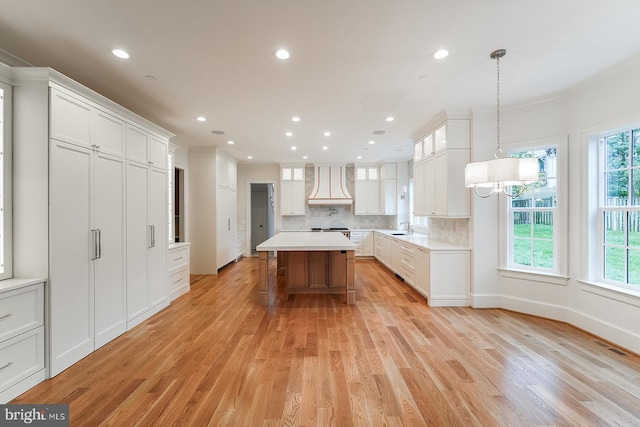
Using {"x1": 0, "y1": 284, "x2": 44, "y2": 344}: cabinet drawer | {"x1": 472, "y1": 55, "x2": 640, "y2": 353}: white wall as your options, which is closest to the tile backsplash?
{"x1": 472, "y1": 55, "x2": 640, "y2": 353}: white wall

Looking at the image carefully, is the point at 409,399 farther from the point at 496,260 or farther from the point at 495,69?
the point at 495,69

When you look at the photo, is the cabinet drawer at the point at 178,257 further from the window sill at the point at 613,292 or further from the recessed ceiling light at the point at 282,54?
the window sill at the point at 613,292

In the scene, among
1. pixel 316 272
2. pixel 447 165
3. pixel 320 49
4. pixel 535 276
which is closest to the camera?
pixel 320 49

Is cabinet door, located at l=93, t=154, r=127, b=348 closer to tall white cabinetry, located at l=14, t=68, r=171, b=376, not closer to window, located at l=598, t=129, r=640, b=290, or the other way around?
tall white cabinetry, located at l=14, t=68, r=171, b=376

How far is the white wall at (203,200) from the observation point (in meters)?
5.65

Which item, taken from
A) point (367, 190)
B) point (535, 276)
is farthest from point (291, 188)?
point (535, 276)

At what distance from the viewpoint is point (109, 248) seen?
2688mm

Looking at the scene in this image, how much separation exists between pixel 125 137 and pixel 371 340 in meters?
3.49

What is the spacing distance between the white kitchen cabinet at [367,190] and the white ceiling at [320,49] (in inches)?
151

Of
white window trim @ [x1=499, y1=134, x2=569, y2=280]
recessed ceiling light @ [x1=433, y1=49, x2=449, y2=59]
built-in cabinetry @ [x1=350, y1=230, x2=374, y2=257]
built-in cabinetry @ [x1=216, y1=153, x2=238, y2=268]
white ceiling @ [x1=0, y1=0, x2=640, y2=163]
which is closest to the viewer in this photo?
white ceiling @ [x1=0, y1=0, x2=640, y2=163]

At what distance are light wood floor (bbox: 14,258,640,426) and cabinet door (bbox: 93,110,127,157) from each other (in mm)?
2007

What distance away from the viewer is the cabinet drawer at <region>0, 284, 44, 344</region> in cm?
185

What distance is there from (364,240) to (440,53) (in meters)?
5.50

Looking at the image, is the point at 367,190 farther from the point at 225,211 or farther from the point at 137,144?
the point at 137,144
